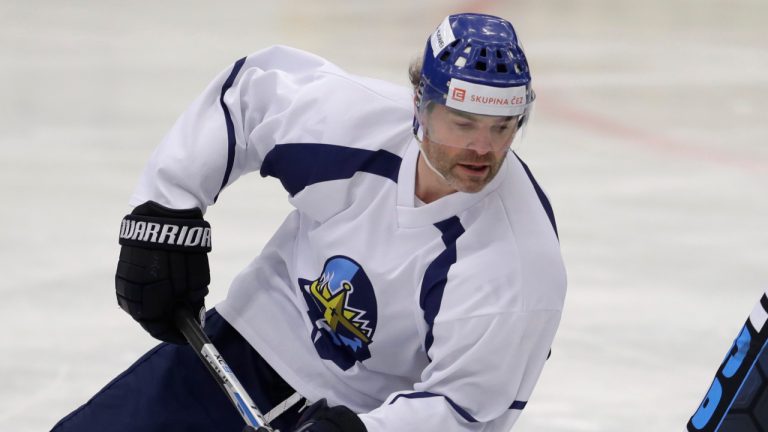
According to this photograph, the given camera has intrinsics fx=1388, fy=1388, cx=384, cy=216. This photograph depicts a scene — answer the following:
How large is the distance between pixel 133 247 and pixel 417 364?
1.81 feet

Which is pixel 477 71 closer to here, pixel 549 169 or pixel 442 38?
pixel 442 38

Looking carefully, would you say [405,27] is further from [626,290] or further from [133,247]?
[133,247]

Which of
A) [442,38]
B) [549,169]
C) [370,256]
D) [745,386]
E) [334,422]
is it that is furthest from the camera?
[549,169]

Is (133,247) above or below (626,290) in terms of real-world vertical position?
above

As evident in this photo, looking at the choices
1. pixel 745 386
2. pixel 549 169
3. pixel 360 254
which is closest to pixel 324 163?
pixel 360 254

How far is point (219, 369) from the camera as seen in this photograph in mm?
2418

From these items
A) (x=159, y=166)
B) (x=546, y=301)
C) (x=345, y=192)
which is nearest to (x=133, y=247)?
(x=159, y=166)

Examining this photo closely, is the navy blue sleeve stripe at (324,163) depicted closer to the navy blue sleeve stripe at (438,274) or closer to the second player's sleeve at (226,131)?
the second player's sleeve at (226,131)

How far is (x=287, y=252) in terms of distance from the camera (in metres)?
2.64

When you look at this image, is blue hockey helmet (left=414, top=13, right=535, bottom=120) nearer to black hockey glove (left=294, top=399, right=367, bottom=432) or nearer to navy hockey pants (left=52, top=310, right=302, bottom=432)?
black hockey glove (left=294, top=399, right=367, bottom=432)

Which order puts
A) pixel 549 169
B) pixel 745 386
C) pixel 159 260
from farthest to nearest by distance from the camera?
pixel 549 169, pixel 159 260, pixel 745 386

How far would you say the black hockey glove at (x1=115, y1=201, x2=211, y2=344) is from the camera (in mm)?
2469

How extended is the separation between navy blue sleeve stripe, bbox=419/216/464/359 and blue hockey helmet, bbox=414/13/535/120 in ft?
0.66

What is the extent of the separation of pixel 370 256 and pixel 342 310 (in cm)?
12
